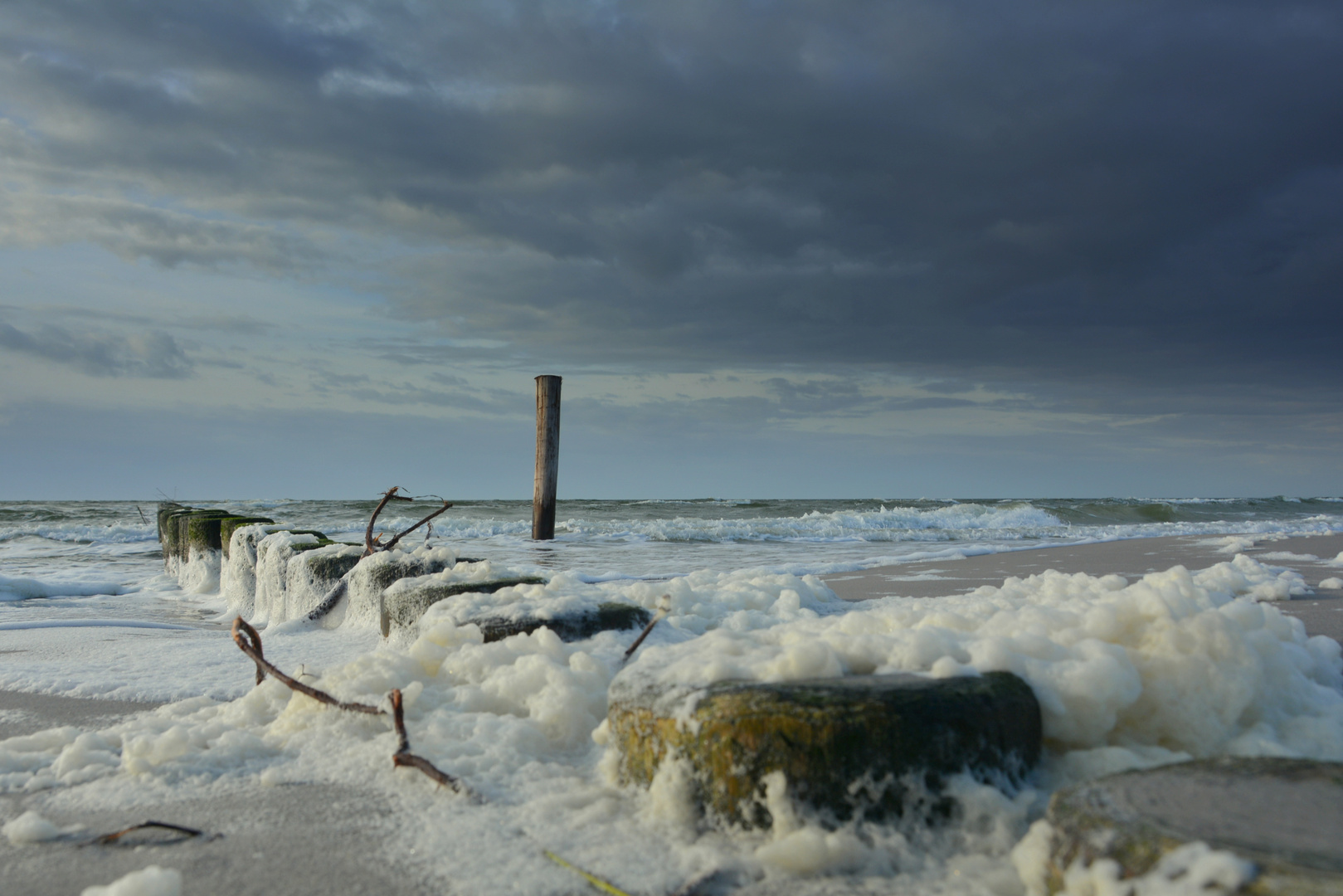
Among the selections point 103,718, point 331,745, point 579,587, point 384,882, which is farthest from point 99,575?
point 384,882

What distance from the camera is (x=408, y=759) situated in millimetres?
1846

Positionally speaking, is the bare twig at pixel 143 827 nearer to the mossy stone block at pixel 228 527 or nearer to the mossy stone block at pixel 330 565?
the mossy stone block at pixel 330 565

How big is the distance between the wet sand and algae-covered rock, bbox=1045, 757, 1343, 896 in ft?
7.49

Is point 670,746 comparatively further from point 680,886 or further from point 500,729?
point 500,729

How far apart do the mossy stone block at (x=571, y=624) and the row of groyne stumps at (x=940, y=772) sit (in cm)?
89

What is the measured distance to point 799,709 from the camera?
1.45 m

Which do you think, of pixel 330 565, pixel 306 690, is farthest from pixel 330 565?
pixel 306 690

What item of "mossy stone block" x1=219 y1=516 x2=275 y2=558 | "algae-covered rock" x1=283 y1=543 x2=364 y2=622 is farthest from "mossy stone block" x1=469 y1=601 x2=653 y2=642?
"mossy stone block" x1=219 y1=516 x2=275 y2=558

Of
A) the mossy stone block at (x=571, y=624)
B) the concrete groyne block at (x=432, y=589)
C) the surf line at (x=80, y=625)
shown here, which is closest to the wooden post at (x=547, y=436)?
the surf line at (x=80, y=625)

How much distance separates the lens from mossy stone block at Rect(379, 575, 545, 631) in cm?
326

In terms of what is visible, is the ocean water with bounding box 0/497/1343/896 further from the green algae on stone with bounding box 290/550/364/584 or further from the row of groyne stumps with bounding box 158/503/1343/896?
the green algae on stone with bounding box 290/550/364/584

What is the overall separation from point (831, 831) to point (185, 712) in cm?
202

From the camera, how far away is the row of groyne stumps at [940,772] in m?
1.03

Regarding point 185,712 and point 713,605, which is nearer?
point 185,712
